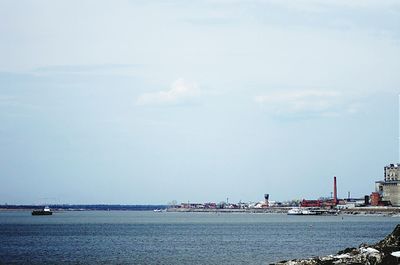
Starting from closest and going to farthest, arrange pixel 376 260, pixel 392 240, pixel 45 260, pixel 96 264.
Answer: pixel 376 260
pixel 392 240
pixel 96 264
pixel 45 260

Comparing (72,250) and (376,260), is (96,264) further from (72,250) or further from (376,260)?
(376,260)

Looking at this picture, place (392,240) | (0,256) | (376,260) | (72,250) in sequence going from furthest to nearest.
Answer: (72,250) → (0,256) → (392,240) → (376,260)

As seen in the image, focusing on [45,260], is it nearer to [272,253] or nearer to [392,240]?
[272,253]

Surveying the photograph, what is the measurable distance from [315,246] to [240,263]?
2088 centimetres

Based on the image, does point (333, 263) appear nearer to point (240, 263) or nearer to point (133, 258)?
point (240, 263)

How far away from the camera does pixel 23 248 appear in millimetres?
73500

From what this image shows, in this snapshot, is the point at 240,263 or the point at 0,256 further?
the point at 0,256

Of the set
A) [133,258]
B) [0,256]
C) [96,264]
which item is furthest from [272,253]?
[0,256]

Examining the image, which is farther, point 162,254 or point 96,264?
point 162,254

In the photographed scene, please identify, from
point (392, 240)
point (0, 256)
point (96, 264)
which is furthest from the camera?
point (0, 256)

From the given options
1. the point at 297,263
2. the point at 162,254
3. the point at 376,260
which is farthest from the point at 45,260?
the point at 376,260

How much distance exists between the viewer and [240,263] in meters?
54.3

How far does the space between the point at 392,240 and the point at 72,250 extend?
→ 34563 millimetres

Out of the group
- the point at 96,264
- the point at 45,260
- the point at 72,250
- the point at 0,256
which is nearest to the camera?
the point at 96,264
